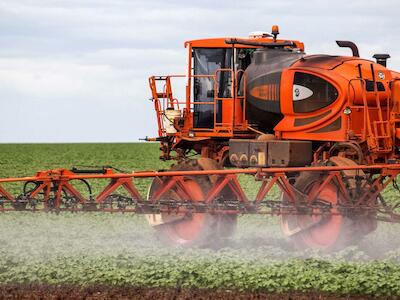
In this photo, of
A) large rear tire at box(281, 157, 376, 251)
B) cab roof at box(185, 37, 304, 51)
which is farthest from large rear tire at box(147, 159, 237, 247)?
cab roof at box(185, 37, 304, 51)

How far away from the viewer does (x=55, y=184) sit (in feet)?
37.7

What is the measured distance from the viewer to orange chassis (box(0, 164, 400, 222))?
1045cm

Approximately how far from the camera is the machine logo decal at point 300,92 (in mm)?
11388

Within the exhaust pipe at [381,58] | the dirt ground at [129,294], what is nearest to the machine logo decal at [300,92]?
the exhaust pipe at [381,58]

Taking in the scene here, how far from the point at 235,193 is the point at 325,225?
1290 millimetres

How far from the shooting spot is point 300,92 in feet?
37.6

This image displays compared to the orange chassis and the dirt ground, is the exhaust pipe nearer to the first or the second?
the orange chassis

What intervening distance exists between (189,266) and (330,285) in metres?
1.70

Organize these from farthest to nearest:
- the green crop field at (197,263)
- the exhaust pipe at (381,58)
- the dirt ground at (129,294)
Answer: the exhaust pipe at (381,58)
the green crop field at (197,263)
the dirt ground at (129,294)

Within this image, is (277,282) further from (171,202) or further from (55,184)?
(55,184)

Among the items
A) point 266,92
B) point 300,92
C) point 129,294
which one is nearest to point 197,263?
point 129,294

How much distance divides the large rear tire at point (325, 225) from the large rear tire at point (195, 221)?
0.90 m

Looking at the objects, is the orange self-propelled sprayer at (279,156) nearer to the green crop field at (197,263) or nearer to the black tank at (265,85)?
the black tank at (265,85)

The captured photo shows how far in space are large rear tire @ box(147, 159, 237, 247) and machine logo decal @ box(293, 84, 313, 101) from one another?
164 centimetres
